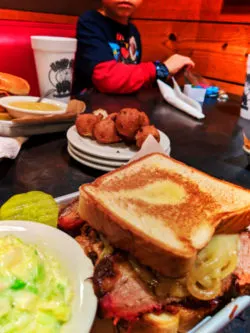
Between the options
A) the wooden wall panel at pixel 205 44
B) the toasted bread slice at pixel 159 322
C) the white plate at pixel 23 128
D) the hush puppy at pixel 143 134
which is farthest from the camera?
the wooden wall panel at pixel 205 44

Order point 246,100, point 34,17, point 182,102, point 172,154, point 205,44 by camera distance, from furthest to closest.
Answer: point 205,44
point 34,17
point 182,102
point 246,100
point 172,154

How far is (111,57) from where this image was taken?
9.34ft

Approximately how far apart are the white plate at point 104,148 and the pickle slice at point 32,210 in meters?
0.41

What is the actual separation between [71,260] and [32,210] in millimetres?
209

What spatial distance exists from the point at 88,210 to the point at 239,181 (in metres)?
0.72

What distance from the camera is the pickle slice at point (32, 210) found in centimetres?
76

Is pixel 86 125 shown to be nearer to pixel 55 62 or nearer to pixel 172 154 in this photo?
pixel 172 154

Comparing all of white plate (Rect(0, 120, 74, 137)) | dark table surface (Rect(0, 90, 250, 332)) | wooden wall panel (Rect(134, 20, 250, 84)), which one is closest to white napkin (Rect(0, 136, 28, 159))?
dark table surface (Rect(0, 90, 250, 332))

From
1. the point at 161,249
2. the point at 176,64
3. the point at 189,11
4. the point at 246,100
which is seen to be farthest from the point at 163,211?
the point at 189,11

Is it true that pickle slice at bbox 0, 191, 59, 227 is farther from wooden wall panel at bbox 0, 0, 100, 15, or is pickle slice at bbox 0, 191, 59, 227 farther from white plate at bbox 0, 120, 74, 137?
wooden wall panel at bbox 0, 0, 100, 15

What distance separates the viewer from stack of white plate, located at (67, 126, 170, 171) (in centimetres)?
118

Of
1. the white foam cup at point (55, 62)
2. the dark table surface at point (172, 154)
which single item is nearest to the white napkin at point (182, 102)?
the dark table surface at point (172, 154)

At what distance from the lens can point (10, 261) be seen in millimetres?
556

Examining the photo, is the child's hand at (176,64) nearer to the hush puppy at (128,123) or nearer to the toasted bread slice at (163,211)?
the hush puppy at (128,123)
